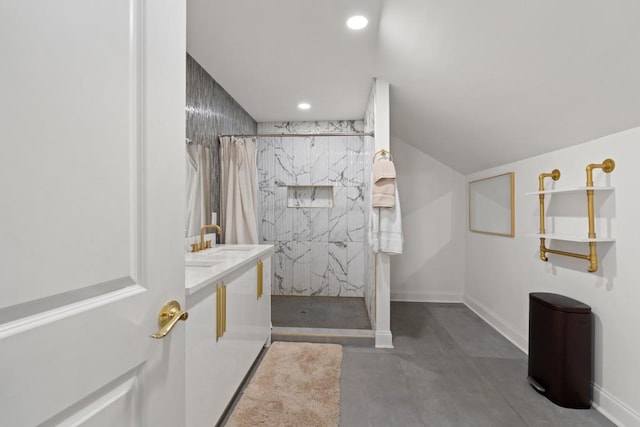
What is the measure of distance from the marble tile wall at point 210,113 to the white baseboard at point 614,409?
120 inches

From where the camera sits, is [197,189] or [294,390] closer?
[294,390]

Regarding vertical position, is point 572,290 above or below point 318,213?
below

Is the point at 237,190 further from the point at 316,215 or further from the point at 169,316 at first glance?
the point at 169,316

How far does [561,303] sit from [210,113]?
9.98 feet

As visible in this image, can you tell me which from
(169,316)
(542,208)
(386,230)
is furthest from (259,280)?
(542,208)

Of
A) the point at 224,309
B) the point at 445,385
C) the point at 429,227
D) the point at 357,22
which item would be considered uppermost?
the point at 357,22

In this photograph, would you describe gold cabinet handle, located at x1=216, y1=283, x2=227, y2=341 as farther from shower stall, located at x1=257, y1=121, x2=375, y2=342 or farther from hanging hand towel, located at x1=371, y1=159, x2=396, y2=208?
shower stall, located at x1=257, y1=121, x2=375, y2=342

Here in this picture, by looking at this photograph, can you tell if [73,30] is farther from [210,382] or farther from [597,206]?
[597,206]

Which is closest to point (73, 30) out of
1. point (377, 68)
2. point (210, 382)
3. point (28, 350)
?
point (28, 350)

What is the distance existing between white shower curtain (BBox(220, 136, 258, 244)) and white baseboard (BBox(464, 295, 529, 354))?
98.8 inches

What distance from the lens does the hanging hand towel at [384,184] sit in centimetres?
261

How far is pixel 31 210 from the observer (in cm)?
45

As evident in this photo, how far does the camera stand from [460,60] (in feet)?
6.57

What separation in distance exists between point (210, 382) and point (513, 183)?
2927mm
